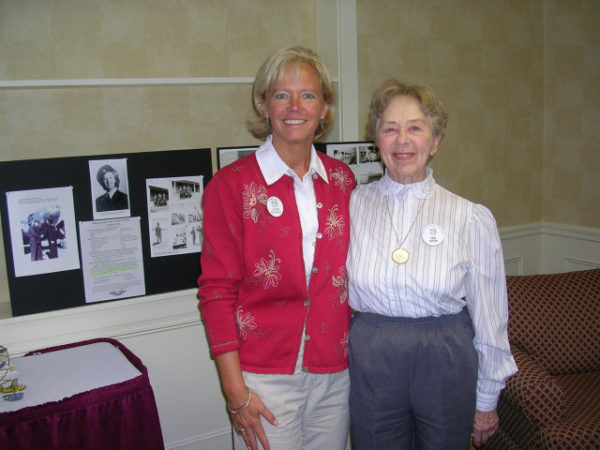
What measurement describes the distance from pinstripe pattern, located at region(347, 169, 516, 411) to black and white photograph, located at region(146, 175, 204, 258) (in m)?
0.94

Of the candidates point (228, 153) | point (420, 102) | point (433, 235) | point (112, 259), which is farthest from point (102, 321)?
point (420, 102)

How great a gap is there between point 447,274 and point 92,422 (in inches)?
44.3

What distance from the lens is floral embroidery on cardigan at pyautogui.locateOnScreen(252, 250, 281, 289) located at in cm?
148

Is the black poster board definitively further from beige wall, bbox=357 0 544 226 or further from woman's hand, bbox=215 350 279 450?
beige wall, bbox=357 0 544 226

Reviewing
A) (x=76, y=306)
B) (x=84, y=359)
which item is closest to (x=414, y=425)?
(x=84, y=359)

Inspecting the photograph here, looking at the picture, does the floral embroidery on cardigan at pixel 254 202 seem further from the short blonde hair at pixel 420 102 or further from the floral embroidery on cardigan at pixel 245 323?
the short blonde hair at pixel 420 102

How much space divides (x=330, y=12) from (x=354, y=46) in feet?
0.63

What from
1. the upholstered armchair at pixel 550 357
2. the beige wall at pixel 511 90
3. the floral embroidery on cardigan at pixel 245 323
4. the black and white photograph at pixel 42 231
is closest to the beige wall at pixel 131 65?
the black and white photograph at pixel 42 231

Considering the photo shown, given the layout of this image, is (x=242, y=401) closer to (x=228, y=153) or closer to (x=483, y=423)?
(x=483, y=423)

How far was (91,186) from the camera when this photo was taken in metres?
2.06

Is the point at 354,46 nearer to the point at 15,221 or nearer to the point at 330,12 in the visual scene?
the point at 330,12

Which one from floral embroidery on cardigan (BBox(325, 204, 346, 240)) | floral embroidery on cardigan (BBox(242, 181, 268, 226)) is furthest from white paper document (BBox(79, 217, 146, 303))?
floral embroidery on cardigan (BBox(325, 204, 346, 240))

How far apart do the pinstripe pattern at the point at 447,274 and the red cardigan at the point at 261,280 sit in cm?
13

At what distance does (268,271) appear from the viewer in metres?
1.48
